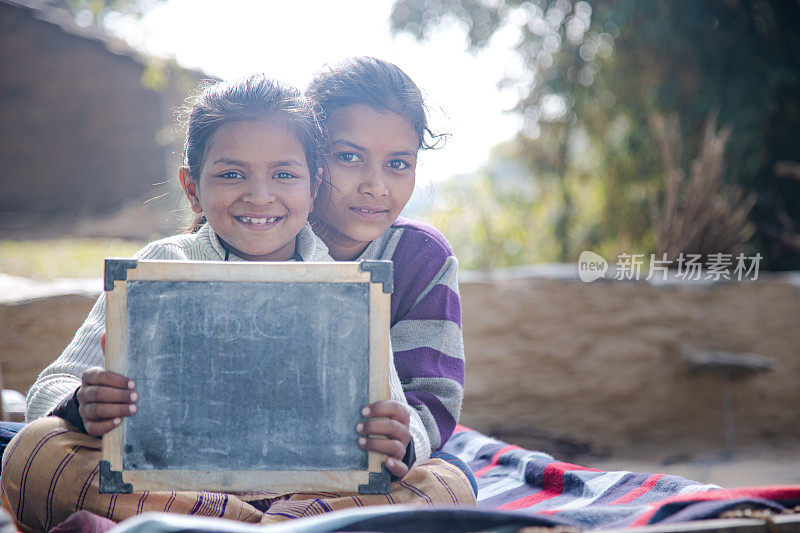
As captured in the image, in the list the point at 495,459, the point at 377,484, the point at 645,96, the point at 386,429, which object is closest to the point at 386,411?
the point at 386,429

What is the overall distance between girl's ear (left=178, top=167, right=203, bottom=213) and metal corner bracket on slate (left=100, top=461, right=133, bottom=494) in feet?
2.39

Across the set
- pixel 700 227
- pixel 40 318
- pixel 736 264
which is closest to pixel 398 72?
pixel 40 318

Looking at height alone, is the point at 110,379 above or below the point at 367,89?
below

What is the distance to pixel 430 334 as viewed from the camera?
6.75 feet

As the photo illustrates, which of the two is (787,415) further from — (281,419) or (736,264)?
(281,419)

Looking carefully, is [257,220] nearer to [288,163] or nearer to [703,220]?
[288,163]

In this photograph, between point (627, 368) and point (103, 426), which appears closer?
point (103, 426)

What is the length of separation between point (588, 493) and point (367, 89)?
128 centimetres

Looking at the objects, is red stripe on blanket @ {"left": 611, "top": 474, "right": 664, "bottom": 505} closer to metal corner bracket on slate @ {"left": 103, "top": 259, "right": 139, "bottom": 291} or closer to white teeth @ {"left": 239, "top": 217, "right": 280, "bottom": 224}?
white teeth @ {"left": 239, "top": 217, "right": 280, "bottom": 224}

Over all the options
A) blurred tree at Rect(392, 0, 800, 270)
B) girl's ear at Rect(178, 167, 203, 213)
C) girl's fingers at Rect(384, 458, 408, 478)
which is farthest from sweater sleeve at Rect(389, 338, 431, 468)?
blurred tree at Rect(392, 0, 800, 270)

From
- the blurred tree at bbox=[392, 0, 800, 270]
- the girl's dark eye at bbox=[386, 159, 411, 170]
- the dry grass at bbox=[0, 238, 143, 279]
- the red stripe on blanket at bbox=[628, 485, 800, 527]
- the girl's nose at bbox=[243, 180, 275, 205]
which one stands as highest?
the blurred tree at bbox=[392, 0, 800, 270]

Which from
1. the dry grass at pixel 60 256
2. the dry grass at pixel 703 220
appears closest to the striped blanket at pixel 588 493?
the dry grass at pixel 703 220

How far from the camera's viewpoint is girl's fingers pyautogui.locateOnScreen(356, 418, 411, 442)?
1.46 m

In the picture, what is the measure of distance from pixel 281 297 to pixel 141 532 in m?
0.50
